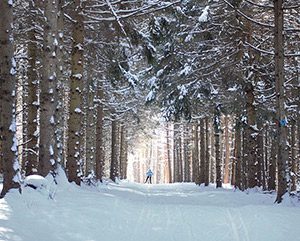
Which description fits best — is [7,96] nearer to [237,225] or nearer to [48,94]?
[48,94]

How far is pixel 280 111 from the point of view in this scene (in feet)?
37.1

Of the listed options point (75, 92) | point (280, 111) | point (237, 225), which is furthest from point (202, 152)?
point (237, 225)

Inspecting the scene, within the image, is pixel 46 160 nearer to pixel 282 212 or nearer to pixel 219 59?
pixel 282 212

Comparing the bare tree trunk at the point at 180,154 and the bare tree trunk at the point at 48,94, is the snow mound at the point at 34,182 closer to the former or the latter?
the bare tree trunk at the point at 48,94

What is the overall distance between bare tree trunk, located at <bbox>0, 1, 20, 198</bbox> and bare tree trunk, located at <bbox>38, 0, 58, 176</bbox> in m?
2.79

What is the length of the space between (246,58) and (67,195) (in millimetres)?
9713

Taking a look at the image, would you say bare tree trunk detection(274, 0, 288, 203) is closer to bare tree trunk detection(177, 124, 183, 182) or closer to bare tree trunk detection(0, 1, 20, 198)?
bare tree trunk detection(0, 1, 20, 198)

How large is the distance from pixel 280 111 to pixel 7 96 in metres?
7.24

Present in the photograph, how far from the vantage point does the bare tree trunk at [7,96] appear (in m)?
7.20

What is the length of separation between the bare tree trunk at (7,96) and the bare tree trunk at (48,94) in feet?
9.15

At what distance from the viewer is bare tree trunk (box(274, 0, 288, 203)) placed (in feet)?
36.5

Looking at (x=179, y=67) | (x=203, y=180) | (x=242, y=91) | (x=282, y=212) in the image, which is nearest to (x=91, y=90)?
(x=179, y=67)

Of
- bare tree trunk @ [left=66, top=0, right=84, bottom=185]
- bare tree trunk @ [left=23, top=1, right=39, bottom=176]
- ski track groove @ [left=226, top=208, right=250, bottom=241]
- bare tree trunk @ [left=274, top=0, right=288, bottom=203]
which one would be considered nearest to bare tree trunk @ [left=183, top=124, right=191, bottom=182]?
bare tree trunk @ [left=23, top=1, right=39, bottom=176]

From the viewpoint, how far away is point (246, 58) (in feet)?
53.5
